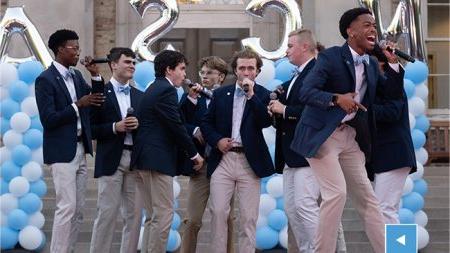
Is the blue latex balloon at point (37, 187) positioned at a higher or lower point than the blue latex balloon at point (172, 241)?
higher

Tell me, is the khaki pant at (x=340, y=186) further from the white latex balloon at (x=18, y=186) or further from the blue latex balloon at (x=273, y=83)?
the white latex balloon at (x=18, y=186)

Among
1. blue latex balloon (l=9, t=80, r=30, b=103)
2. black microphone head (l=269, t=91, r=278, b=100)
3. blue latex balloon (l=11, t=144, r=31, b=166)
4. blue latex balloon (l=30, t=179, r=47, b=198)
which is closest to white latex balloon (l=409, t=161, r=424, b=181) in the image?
black microphone head (l=269, t=91, r=278, b=100)

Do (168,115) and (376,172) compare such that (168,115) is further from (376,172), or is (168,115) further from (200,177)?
(376,172)

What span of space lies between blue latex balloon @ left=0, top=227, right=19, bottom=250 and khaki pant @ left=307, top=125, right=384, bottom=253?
3.90 meters

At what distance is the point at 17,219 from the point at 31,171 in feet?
1.51

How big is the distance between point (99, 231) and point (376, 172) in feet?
7.63

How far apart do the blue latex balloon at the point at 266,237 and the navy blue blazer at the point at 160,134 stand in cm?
165

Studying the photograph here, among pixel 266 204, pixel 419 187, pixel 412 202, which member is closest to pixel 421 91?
pixel 419 187

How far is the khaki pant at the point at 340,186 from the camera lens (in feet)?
24.6

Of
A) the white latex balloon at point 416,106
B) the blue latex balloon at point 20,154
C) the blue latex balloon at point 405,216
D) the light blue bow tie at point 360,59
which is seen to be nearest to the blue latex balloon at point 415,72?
the white latex balloon at point 416,106

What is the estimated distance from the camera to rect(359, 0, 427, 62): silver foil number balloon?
1169 centimetres

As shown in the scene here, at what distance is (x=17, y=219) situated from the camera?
10.5 m

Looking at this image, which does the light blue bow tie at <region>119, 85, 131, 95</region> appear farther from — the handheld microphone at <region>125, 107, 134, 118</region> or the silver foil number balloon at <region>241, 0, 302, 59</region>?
the silver foil number balloon at <region>241, 0, 302, 59</region>

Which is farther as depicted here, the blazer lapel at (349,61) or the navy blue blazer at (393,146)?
the navy blue blazer at (393,146)
